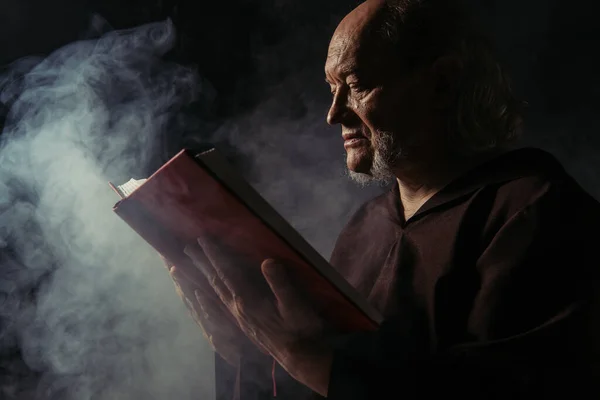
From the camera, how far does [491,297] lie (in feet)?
4.14

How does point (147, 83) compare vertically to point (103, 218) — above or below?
above

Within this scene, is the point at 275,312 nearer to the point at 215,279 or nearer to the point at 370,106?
the point at 215,279

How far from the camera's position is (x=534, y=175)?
1399 millimetres

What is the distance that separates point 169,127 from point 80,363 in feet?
3.55

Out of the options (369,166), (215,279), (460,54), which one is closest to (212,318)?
(215,279)

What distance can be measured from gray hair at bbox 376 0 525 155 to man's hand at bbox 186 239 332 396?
2.17 ft

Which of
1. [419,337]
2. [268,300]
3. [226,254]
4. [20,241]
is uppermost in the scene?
[20,241]

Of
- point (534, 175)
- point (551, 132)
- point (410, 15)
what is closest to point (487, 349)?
point (534, 175)

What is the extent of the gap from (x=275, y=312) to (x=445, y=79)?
79 cm

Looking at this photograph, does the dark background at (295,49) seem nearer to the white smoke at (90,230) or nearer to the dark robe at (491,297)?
the white smoke at (90,230)

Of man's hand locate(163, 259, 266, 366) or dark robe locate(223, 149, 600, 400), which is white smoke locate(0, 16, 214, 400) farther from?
dark robe locate(223, 149, 600, 400)

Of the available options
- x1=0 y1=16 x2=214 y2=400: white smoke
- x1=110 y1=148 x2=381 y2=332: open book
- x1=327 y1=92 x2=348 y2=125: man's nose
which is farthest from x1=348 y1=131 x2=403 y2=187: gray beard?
x1=0 y1=16 x2=214 y2=400: white smoke

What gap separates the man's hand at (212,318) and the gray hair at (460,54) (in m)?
0.76

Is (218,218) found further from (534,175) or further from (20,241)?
(20,241)
